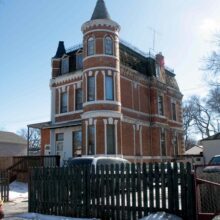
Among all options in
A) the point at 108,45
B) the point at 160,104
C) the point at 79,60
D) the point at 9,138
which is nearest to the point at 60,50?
the point at 79,60

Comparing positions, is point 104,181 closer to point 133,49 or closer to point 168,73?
point 133,49

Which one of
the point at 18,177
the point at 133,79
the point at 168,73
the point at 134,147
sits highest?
the point at 168,73

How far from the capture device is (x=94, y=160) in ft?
51.2

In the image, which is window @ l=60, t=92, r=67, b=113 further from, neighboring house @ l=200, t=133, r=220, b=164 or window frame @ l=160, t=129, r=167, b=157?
neighboring house @ l=200, t=133, r=220, b=164

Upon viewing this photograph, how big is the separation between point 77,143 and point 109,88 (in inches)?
224

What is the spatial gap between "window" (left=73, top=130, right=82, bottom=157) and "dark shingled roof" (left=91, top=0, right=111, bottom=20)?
31.2ft

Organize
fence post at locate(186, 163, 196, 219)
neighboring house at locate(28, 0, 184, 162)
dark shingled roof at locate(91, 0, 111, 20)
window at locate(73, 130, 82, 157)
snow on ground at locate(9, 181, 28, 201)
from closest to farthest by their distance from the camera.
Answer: fence post at locate(186, 163, 196, 219) < snow on ground at locate(9, 181, 28, 201) < neighboring house at locate(28, 0, 184, 162) < dark shingled roof at locate(91, 0, 111, 20) < window at locate(73, 130, 82, 157)

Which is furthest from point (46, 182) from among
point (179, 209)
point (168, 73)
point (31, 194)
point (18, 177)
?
point (168, 73)

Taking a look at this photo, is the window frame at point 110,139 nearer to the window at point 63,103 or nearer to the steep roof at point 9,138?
the window at point 63,103

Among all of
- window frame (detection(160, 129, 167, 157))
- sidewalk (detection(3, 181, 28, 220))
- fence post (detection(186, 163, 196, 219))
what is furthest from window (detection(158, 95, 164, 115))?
fence post (detection(186, 163, 196, 219))

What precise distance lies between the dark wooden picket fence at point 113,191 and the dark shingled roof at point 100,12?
1824 cm

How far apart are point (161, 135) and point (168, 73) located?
9187 millimetres

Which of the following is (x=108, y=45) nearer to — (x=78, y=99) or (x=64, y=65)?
(x=78, y=99)

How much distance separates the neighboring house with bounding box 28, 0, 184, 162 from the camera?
25.7 m
